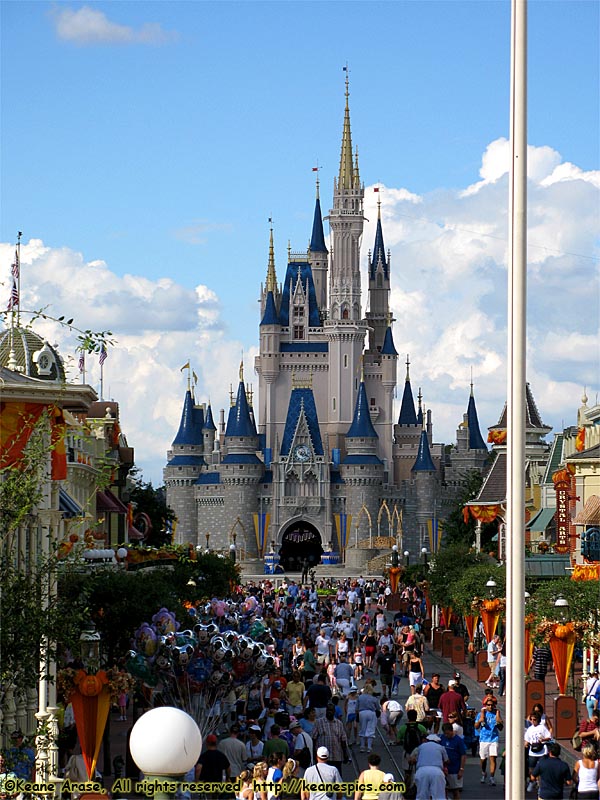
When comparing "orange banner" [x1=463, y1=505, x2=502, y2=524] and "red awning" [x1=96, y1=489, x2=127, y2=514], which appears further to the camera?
"orange banner" [x1=463, y1=505, x2=502, y2=524]

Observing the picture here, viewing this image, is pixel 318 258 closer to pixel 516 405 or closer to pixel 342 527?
pixel 342 527

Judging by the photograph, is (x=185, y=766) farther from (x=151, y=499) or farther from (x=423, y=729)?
(x=151, y=499)

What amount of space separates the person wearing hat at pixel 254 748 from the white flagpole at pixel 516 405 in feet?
26.9

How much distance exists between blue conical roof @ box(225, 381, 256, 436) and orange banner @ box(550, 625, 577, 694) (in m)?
93.7

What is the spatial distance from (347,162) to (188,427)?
76.3ft

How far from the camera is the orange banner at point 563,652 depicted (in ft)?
82.3

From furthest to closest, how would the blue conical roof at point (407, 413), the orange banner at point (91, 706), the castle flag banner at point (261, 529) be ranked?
the blue conical roof at point (407, 413)
the castle flag banner at point (261, 529)
the orange banner at point (91, 706)

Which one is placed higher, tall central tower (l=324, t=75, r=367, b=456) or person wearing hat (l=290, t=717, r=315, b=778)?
tall central tower (l=324, t=75, r=367, b=456)

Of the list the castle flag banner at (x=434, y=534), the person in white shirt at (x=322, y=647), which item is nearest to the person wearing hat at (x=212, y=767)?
the person in white shirt at (x=322, y=647)

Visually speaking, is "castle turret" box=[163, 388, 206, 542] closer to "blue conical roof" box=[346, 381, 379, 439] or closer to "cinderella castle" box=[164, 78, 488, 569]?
"cinderella castle" box=[164, 78, 488, 569]

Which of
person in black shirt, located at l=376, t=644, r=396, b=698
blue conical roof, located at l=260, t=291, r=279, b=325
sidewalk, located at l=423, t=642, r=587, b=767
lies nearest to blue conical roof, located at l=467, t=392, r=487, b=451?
blue conical roof, located at l=260, t=291, r=279, b=325

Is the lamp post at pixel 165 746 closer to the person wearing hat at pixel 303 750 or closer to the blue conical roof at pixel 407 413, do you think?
the person wearing hat at pixel 303 750

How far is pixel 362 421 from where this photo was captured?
389 ft

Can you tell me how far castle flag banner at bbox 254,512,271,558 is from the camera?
381ft
